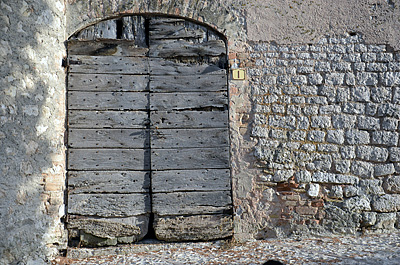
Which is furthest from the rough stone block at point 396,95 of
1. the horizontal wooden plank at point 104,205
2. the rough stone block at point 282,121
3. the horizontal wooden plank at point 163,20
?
the horizontal wooden plank at point 104,205

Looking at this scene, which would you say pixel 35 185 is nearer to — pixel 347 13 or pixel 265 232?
pixel 265 232

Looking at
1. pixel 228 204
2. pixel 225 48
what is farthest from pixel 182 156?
pixel 225 48

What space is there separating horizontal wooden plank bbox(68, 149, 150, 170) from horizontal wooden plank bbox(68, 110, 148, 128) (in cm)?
28

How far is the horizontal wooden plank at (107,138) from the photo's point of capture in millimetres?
4289

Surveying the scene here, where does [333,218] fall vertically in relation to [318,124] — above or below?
below

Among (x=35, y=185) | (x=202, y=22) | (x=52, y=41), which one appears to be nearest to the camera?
(x=35, y=185)

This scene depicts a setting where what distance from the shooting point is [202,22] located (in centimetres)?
448

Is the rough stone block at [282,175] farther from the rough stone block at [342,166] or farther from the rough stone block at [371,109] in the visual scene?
the rough stone block at [371,109]

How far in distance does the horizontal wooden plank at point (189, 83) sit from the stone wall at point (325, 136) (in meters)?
0.37

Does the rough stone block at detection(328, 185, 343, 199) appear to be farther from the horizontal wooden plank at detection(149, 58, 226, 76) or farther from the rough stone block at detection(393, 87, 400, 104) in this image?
the horizontal wooden plank at detection(149, 58, 226, 76)

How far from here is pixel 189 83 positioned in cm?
447

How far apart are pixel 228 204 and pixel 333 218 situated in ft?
3.85

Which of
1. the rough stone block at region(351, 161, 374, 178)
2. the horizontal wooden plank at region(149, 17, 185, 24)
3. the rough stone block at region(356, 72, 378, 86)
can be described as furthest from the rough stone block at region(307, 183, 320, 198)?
the horizontal wooden plank at region(149, 17, 185, 24)

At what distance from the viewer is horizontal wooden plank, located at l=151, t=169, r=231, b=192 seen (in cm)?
431
